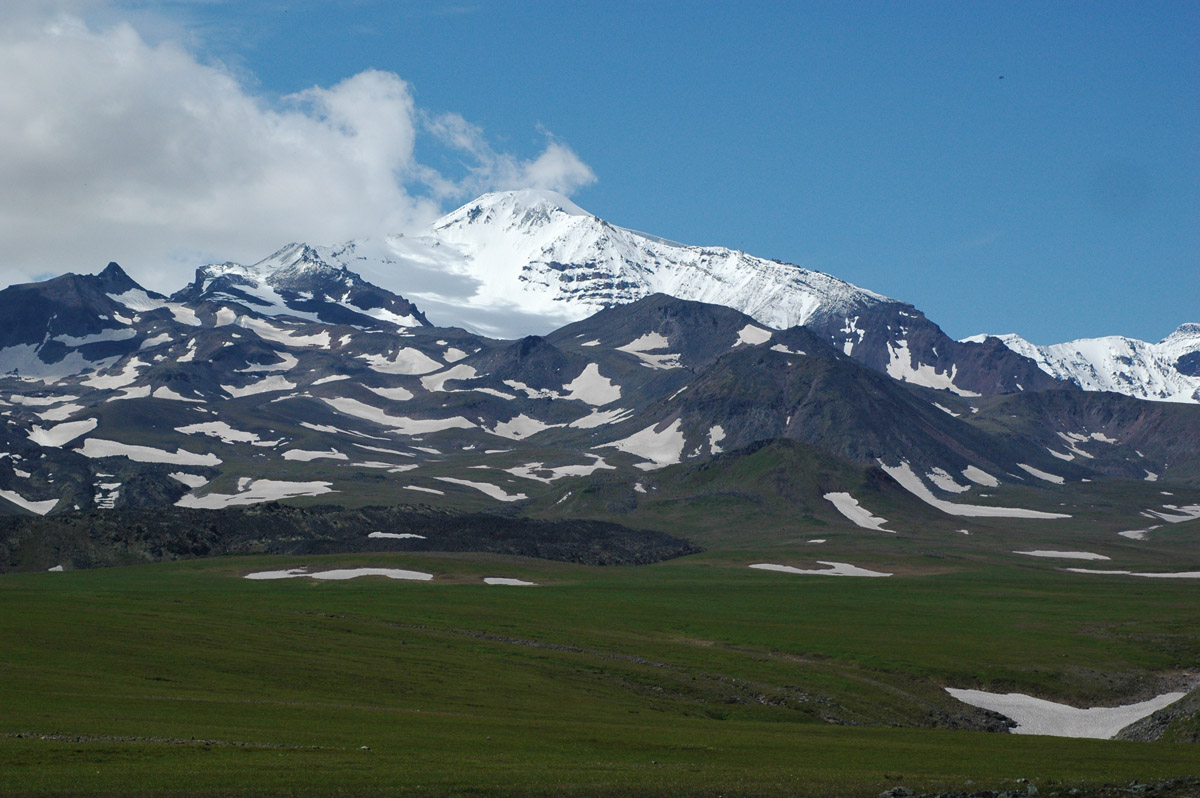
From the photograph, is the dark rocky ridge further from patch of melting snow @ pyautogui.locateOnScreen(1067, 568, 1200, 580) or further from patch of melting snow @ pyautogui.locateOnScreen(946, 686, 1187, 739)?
patch of melting snow @ pyautogui.locateOnScreen(946, 686, 1187, 739)

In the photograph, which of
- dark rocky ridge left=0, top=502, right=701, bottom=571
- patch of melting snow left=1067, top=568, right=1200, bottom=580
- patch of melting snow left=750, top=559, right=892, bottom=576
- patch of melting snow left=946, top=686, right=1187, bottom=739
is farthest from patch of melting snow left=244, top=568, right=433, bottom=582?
patch of melting snow left=1067, top=568, right=1200, bottom=580

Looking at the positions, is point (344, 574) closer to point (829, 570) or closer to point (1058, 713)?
point (829, 570)

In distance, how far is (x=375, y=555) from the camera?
148 m

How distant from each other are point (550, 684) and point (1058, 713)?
1244 inches

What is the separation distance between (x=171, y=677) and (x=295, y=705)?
8.15 metres

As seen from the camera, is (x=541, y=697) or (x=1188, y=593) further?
(x=1188, y=593)

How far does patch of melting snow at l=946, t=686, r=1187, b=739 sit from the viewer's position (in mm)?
68812

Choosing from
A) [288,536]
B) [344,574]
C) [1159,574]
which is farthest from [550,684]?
[1159,574]

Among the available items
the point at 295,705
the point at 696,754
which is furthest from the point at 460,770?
the point at 295,705

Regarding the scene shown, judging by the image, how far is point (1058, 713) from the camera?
72.8 m

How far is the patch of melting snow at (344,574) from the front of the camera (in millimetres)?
133288

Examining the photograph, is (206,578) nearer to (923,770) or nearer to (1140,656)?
(1140,656)

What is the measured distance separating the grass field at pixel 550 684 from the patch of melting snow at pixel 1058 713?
6.12 ft

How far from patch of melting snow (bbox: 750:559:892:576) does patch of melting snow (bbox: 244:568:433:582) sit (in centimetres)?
4995
